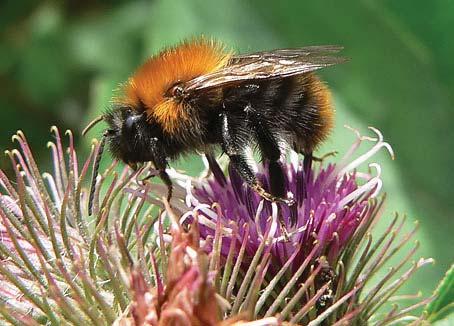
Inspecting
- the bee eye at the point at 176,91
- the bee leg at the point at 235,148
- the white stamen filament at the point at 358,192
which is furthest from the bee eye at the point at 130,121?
the white stamen filament at the point at 358,192

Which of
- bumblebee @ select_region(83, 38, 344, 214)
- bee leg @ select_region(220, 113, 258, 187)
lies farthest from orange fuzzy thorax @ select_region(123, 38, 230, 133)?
bee leg @ select_region(220, 113, 258, 187)

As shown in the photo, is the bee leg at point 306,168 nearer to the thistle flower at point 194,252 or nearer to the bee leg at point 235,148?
the thistle flower at point 194,252

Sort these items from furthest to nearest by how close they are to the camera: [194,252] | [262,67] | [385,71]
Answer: [385,71], [262,67], [194,252]

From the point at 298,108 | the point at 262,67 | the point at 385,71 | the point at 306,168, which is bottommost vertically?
the point at 306,168

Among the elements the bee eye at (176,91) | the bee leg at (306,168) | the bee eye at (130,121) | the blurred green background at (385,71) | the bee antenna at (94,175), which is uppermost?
the blurred green background at (385,71)

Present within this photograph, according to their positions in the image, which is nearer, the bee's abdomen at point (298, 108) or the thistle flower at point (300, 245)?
the thistle flower at point (300, 245)

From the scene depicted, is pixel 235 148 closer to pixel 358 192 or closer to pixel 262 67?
pixel 262 67

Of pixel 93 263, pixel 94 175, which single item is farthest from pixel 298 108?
pixel 93 263
